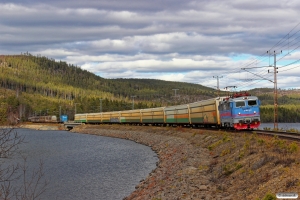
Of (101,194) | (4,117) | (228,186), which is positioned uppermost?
(4,117)

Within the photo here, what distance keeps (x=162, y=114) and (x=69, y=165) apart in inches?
1507

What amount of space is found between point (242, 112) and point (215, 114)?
8275mm

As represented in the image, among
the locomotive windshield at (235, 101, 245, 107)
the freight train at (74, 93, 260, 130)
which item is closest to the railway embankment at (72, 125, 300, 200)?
the freight train at (74, 93, 260, 130)

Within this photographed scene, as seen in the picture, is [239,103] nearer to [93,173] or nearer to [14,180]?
[93,173]

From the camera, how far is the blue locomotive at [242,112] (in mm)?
47156

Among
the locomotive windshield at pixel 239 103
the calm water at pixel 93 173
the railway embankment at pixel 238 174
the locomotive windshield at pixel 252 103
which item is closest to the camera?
the railway embankment at pixel 238 174

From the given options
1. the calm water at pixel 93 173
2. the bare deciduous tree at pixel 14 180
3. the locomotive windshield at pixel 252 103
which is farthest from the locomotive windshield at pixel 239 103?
the bare deciduous tree at pixel 14 180

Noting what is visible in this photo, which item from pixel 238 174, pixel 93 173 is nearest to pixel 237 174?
pixel 238 174

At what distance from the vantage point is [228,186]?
72.8 ft

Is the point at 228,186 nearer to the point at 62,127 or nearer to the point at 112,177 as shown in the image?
the point at 112,177

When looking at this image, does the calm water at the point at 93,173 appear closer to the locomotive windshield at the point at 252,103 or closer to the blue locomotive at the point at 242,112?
the blue locomotive at the point at 242,112

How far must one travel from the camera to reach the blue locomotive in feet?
155

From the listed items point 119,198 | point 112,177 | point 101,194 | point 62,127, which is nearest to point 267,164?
point 119,198

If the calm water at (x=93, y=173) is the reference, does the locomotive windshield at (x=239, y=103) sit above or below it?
above
